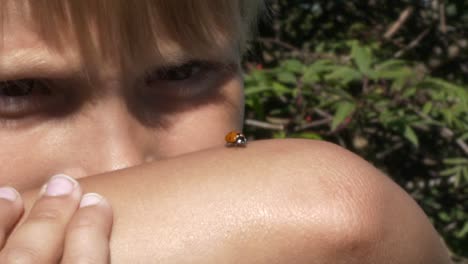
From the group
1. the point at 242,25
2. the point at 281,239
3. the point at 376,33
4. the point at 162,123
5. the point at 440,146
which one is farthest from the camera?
the point at 376,33

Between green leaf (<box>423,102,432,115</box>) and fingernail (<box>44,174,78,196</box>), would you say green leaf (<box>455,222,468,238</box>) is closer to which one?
green leaf (<box>423,102,432,115</box>)

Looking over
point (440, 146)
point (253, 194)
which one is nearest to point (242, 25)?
point (253, 194)

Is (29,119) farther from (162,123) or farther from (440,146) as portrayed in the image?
(440,146)

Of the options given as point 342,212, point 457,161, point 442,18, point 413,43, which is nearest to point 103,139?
point 342,212

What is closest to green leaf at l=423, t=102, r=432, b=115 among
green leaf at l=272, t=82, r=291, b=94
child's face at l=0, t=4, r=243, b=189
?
green leaf at l=272, t=82, r=291, b=94

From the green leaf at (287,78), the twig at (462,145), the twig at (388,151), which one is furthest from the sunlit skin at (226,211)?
the twig at (388,151)

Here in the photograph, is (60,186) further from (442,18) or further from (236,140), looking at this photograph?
(442,18)
